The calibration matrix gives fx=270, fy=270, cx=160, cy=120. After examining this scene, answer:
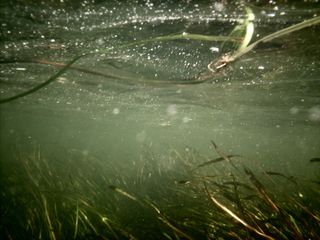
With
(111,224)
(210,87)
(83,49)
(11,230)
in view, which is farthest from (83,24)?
(210,87)

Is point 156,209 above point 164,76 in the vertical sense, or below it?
below

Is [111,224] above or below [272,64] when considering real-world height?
A: below

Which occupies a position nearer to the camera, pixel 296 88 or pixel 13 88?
pixel 296 88

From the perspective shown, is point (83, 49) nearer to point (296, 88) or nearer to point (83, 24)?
point (83, 24)

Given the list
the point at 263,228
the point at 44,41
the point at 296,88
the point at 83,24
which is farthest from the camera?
the point at 296,88

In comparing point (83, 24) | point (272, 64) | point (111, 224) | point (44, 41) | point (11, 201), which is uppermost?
point (83, 24)

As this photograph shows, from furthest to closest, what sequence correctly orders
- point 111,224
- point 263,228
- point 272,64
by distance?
point 272,64
point 111,224
point 263,228

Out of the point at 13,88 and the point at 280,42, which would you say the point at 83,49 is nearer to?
the point at 280,42

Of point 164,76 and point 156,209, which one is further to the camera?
point 164,76

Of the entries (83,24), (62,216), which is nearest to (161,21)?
(83,24)
